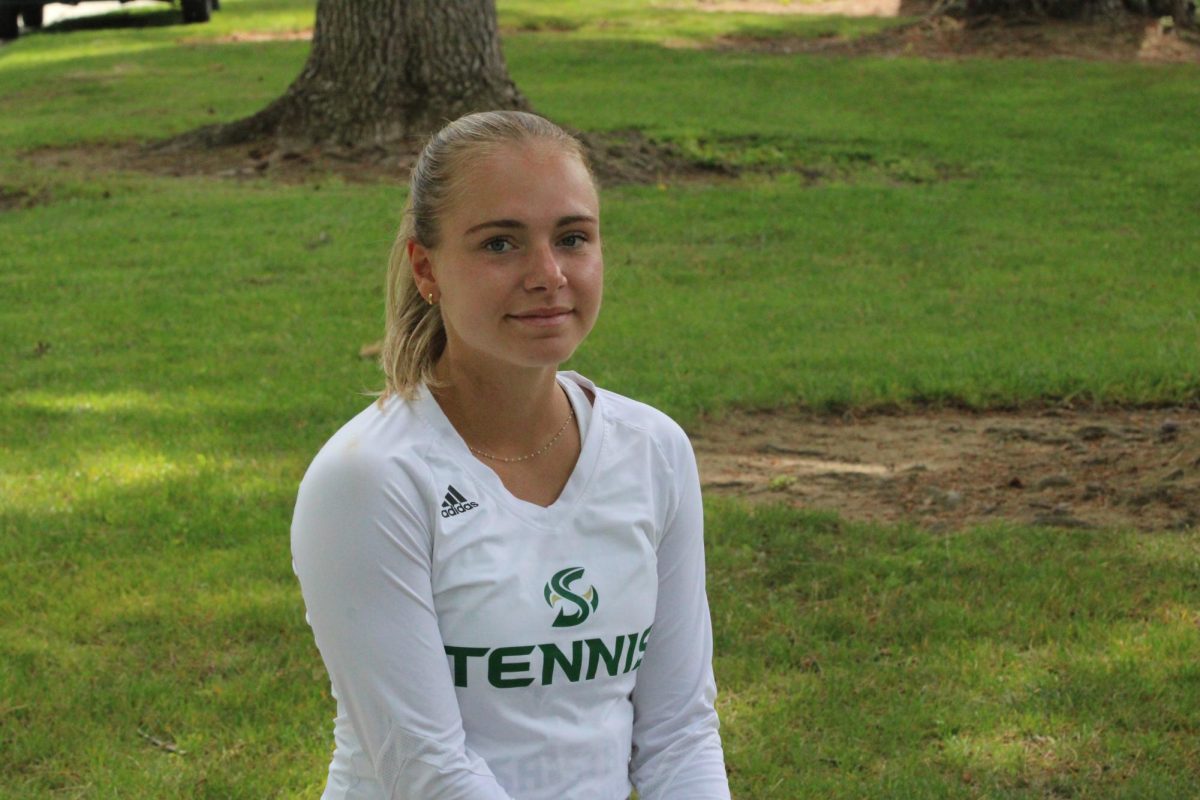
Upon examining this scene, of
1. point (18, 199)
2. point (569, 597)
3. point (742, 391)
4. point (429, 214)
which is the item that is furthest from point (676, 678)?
point (18, 199)

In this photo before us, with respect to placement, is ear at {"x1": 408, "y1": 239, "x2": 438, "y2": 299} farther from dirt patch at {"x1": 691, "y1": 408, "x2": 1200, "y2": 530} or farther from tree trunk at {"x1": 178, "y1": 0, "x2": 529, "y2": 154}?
tree trunk at {"x1": 178, "y1": 0, "x2": 529, "y2": 154}

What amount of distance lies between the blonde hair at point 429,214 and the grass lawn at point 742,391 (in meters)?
1.68

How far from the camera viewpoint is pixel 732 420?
6.80 m

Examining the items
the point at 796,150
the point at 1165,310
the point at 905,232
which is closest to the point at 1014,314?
the point at 1165,310

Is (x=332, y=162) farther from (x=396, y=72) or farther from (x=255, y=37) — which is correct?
(x=255, y=37)

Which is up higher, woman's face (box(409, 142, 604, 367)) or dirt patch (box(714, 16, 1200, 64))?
woman's face (box(409, 142, 604, 367))

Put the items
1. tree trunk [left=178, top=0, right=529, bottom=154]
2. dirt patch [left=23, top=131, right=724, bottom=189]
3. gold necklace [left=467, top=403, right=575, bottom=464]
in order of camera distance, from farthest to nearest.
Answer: tree trunk [left=178, top=0, right=529, bottom=154] < dirt patch [left=23, top=131, right=724, bottom=189] < gold necklace [left=467, top=403, right=575, bottom=464]

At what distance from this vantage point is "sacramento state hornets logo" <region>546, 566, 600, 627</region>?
2.42 metres

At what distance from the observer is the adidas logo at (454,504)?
2.41 meters

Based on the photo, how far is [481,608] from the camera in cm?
239

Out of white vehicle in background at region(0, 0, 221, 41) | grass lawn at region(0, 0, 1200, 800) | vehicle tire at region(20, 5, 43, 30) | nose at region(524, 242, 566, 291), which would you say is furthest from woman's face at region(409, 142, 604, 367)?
vehicle tire at region(20, 5, 43, 30)

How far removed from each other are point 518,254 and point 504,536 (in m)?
0.45

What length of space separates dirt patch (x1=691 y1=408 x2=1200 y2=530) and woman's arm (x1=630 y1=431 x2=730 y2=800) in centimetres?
305

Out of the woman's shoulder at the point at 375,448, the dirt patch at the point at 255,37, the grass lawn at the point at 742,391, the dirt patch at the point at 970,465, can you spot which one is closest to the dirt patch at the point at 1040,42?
the grass lawn at the point at 742,391
